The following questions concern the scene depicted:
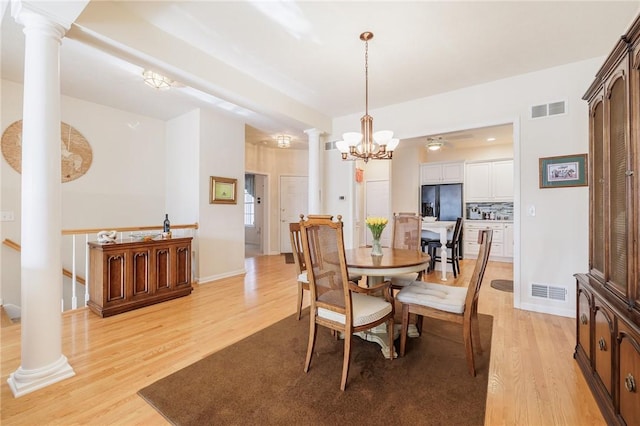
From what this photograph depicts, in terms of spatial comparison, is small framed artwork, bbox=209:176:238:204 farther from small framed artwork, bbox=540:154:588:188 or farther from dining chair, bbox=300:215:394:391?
small framed artwork, bbox=540:154:588:188

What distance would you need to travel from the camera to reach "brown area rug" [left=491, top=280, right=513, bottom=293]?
406 cm

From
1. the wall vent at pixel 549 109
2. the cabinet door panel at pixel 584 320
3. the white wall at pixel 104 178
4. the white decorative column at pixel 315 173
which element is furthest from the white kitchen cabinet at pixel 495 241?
the white wall at pixel 104 178

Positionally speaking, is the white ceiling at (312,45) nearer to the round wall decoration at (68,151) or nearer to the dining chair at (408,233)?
the round wall decoration at (68,151)

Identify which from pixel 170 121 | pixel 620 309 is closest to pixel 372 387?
pixel 620 309

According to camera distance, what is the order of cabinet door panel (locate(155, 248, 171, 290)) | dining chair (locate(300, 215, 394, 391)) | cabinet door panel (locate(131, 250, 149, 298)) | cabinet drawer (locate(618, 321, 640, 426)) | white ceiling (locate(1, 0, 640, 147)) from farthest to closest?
cabinet door panel (locate(155, 248, 171, 290)) → cabinet door panel (locate(131, 250, 149, 298)) → white ceiling (locate(1, 0, 640, 147)) → dining chair (locate(300, 215, 394, 391)) → cabinet drawer (locate(618, 321, 640, 426))

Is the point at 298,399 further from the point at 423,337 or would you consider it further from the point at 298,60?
the point at 298,60

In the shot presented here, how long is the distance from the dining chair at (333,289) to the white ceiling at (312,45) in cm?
178

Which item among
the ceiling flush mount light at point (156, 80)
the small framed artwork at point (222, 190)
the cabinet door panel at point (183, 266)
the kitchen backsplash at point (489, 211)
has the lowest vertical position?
the cabinet door panel at point (183, 266)

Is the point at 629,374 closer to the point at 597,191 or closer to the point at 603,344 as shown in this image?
the point at 603,344

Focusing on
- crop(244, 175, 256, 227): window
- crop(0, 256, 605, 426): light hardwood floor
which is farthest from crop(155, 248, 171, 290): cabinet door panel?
crop(244, 175, 256, 227): window

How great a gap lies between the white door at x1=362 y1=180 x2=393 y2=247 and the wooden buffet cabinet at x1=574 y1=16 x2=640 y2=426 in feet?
16.3

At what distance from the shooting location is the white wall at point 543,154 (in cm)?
299

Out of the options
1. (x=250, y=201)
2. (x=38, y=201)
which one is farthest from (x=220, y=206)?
(x=250, y=201)

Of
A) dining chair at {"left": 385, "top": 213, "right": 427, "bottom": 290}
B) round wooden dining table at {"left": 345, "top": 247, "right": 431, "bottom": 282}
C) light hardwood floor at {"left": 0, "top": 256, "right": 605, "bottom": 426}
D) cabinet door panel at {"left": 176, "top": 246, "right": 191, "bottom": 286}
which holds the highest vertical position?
dining chair at {"left": 385, "top": 213, "right": 427, "bottom": 290}
